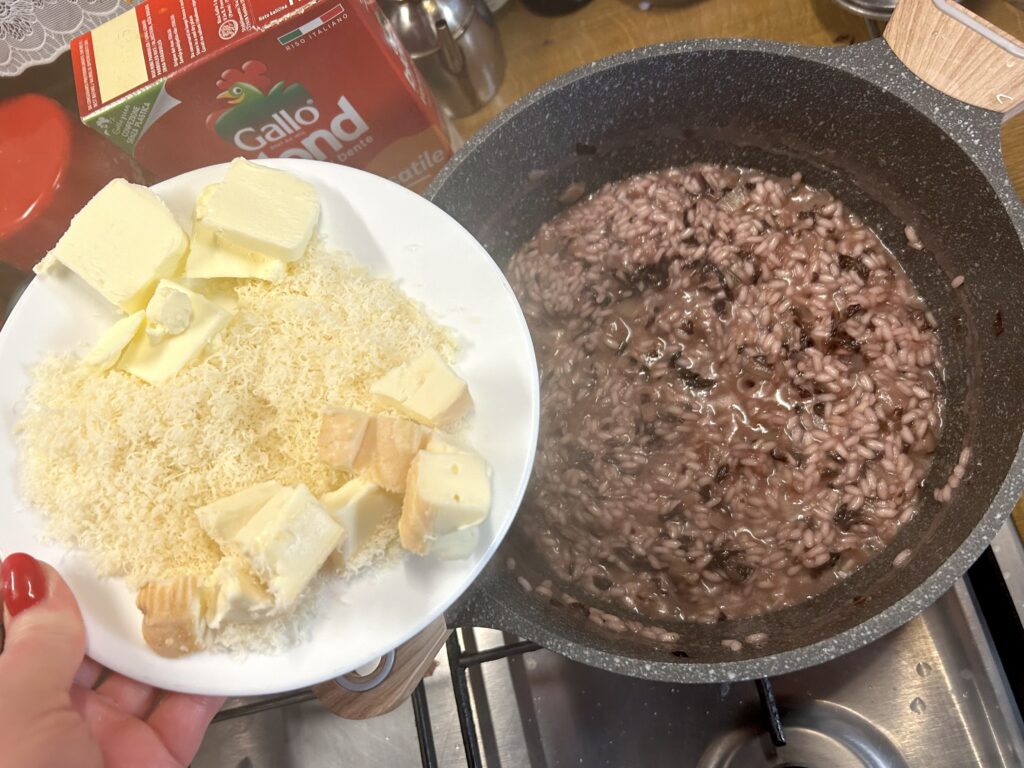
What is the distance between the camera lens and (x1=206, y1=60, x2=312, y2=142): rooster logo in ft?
3.90

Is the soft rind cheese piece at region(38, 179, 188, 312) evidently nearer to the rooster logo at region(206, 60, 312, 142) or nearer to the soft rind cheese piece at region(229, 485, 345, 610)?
the rooster logo at region(206, 60, 312, 142)

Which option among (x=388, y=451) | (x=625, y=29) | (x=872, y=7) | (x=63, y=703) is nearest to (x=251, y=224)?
(x=388, y=451)

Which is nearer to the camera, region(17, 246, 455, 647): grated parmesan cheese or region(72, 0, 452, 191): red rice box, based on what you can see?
region(17, 246, 455, 647): grated parmesan cheese

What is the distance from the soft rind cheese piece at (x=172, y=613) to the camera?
0.92 m

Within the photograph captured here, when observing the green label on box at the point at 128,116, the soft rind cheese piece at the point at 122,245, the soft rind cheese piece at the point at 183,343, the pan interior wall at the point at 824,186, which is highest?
the green label on box at the point at 128,116

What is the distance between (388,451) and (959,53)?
3.74 ft

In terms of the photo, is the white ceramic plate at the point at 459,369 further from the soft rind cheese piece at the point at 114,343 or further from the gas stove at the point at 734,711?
the gas stove at the point at 734,711

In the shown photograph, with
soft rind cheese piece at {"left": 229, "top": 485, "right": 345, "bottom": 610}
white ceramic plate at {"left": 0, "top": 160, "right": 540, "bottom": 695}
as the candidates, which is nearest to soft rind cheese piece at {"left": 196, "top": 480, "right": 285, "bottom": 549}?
soft rind cheese piece at {"left": 229, "top": 485, "right": 345, "bottom": 610}

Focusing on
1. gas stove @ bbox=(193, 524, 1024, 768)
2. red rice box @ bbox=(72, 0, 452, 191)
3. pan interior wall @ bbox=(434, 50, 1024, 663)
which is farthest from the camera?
gas stove @ bbox=(193, 524, 1024, 768)

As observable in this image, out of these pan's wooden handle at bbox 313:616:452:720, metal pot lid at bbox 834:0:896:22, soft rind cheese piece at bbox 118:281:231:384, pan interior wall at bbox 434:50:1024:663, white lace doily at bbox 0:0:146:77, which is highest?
white lace doily at bbox 0:0:146:77

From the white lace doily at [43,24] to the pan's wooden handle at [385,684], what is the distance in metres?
1.27

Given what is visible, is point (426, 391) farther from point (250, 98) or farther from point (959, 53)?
point (959, 53)

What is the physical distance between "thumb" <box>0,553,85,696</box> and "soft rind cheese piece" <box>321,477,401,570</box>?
36 centimetres

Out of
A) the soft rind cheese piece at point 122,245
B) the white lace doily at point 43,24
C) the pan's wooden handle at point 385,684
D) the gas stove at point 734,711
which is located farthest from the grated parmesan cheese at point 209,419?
the white lace doily at point 43,24
